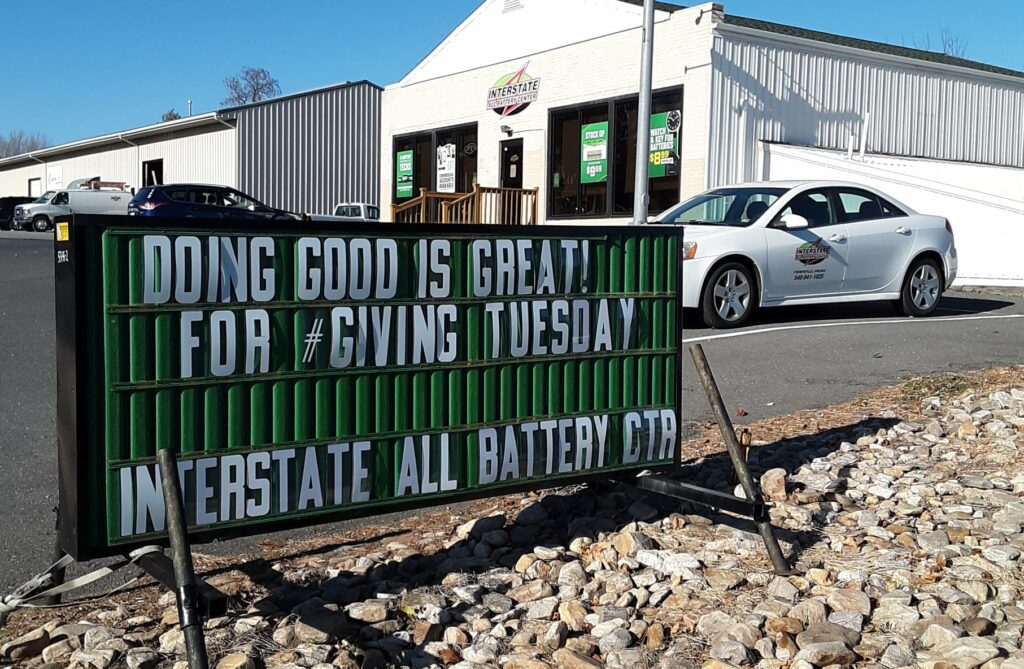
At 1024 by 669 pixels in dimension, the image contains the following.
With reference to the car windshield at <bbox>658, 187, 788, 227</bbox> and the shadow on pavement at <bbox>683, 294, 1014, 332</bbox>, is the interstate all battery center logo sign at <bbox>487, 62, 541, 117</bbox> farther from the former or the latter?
the car windshield at <bbox>658, 187, 788, 227</bbox>

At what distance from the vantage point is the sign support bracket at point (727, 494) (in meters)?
4.55

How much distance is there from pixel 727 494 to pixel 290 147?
3688 centimetres

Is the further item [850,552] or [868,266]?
[868,266]

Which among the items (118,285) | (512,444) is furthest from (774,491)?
(118,285)

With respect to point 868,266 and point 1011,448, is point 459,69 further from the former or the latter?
point 1011,448

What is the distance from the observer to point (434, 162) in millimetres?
28969

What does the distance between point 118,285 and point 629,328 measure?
2.23m

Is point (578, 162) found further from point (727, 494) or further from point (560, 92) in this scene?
point (727, 494)

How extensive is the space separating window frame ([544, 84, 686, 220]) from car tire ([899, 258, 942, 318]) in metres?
8.31

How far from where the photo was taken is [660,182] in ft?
73.4

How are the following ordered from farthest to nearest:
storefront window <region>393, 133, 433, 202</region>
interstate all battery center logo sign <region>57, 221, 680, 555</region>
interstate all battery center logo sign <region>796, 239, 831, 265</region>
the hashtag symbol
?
storefront window <region>393, 133, 433, 202</region> → interstate all battery center logo sign <region>796, 239, 831, 265</region> → the hashtag symbol → interstate all battery center logo sign <region>57, 221, 680, 555</region>

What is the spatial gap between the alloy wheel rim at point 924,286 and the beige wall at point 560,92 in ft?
26.1

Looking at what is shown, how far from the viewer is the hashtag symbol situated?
390 cm

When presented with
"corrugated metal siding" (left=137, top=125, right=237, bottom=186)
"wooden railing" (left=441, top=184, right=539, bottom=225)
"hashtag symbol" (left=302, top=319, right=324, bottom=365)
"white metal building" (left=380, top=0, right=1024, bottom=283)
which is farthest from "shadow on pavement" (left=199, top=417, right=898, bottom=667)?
"corrugated metal siding" (left=137, top=125, right=237, bottom=186)
